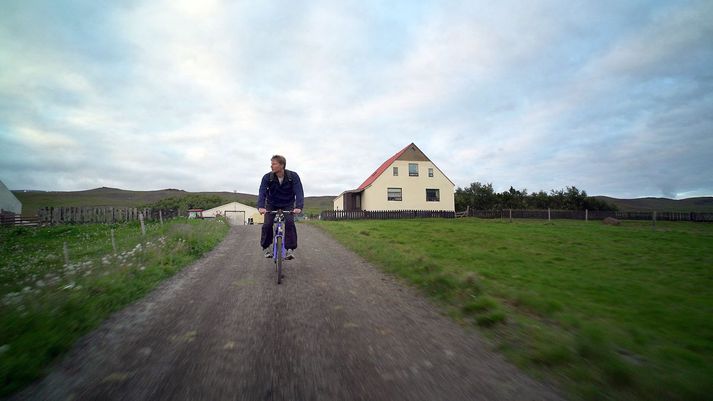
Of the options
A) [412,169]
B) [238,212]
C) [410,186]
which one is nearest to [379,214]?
[410,186]

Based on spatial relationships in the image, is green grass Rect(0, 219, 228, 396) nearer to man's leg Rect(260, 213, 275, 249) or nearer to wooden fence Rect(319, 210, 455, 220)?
man's leg Rect(260, 213, 275, 249)

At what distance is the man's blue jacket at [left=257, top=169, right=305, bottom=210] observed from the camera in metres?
6.61

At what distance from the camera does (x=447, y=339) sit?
3193 mm

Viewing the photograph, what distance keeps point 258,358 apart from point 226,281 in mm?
3387

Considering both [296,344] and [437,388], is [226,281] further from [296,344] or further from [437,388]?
[437,388]

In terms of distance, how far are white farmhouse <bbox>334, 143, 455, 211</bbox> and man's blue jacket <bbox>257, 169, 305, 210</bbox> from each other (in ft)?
98.1

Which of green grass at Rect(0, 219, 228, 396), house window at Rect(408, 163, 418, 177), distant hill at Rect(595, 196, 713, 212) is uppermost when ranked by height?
house window at Rect(408, 163, 418, 177)

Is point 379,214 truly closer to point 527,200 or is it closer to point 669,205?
point 527,200

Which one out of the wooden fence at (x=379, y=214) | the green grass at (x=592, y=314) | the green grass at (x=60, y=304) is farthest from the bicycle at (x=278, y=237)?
the wooden fence at (x=379, y=214)

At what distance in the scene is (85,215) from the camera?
2648cm

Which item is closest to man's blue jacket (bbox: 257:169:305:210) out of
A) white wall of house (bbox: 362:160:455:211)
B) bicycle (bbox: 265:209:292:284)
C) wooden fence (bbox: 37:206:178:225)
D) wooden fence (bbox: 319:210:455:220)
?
bicycle (bbox: 265:209:292:284)

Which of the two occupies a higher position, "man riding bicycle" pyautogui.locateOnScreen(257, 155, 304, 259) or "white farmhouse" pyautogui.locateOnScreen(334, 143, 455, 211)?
"white farmhouse" pyautogui.locateOnScreen(334, 143, 455, 211)

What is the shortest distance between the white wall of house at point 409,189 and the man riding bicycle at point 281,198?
2991cm

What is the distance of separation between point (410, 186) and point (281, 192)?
32219mm
